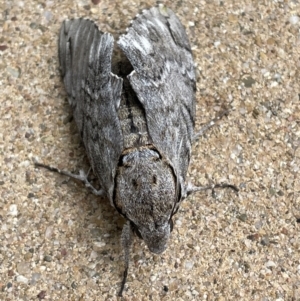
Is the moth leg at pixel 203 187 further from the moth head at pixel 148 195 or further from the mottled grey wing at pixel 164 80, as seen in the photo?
the moth head at pixel 148 195

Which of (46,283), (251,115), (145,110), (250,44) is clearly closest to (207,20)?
(250,44)

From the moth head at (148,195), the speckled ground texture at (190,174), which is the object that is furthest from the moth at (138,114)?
the speckled ground texture at (190,174)

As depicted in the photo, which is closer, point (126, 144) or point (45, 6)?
point (126, 144)

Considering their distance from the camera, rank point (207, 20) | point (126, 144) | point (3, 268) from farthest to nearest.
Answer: point (207, 20) < point (3, 268) < point (126, 144)

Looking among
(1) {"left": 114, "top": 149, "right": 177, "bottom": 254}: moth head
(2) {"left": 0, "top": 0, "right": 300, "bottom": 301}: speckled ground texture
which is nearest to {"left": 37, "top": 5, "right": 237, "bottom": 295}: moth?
(1) {"left": 114, "top": 149, "right": 177, "bottom": 254}: moth head

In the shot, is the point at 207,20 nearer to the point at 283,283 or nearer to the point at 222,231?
the point at 222,231

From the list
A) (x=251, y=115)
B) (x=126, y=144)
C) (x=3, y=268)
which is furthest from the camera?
(x=251, y=115)

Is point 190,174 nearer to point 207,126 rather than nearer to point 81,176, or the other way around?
point 207,126
